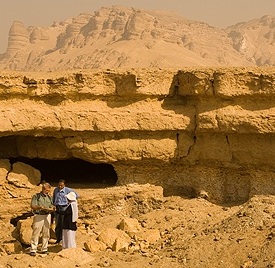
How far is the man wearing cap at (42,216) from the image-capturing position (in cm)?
753

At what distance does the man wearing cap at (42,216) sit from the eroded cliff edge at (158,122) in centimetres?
209

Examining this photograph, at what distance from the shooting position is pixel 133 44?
54031 millimetres

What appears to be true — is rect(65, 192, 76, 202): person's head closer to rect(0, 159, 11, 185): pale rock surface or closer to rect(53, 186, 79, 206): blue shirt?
rect(53, 186, 79, 206): blue shirt

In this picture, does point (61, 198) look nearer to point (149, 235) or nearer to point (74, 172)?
point (149, 235)

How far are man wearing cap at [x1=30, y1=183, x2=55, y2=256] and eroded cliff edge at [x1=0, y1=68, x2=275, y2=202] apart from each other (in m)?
2.09

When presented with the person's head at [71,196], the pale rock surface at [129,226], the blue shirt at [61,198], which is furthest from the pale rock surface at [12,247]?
the pale rock surface at [129,226]

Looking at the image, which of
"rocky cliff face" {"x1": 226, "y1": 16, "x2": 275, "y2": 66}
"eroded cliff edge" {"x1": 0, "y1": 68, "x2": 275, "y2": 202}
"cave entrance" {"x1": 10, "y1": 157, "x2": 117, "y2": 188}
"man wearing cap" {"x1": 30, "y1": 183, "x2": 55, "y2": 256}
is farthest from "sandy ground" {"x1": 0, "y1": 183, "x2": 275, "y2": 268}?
"rocky cliff face" {"x1": 226, "y1": 16, "x2": 275, "y2": 66}

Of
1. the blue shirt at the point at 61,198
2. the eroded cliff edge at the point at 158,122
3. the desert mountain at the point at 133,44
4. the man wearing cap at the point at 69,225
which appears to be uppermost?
the desert mountain at the point at 133,44

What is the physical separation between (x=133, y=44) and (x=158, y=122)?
4576 cm

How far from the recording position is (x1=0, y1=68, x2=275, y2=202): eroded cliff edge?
30.1 feet

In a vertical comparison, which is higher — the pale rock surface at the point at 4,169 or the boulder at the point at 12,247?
the pale rock surface at the point at 4,169

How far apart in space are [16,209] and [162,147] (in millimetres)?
3380

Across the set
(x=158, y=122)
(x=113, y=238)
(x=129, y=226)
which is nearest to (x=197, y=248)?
(x=113, y=238)

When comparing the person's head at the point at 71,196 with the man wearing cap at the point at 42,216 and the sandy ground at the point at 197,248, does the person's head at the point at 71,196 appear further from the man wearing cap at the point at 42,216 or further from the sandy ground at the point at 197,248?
the sandy ground at the point at 197,248
